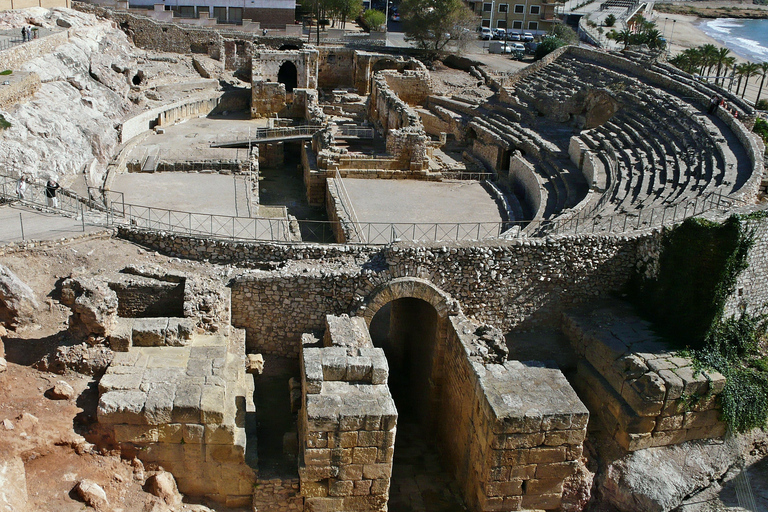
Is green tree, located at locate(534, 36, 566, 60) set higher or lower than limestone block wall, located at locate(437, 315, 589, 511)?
higher

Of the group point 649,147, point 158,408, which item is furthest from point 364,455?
point 649,147

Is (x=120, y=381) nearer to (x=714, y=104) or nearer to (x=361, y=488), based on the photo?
(x=361, y=488)

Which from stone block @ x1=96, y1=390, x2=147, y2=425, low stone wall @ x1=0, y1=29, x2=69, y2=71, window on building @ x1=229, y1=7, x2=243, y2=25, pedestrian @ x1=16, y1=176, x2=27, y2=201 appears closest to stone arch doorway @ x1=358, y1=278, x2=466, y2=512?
stone block @ x1=96, y1=390, x2=147, y2=425

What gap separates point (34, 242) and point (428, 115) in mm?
23264

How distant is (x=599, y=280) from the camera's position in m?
16.3

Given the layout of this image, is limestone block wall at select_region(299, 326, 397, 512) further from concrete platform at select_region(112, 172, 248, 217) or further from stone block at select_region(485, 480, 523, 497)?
concrete platform at select_region(112, 172, 248, 217)

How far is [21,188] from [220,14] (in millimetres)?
31770

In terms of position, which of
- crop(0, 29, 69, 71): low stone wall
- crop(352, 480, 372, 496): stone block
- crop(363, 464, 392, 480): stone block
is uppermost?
crop(0, 29, 69, 71): low stone wall

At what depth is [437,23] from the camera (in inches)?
1654

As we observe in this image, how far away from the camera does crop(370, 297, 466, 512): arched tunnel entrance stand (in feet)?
45.8

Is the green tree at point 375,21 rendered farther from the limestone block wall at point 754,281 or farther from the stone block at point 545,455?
the stone block at point 545,455

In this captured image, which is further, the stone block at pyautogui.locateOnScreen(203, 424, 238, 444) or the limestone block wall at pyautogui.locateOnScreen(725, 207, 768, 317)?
the limestone block wall at pyautogui.locateOnScreen(725, 207, 768, 317)

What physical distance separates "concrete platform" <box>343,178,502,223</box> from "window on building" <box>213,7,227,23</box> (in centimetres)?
2511

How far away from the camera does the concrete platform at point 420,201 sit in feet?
73.2
